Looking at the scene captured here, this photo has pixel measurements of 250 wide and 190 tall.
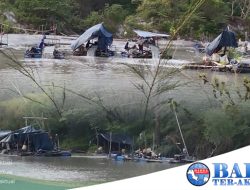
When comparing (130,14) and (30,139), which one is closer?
(30,139)

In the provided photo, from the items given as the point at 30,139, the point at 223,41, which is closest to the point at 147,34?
the point at 223,41

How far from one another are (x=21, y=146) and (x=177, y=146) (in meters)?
0.86

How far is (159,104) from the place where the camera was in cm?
603

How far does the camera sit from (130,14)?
6.11 meters

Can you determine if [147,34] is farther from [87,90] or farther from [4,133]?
[4,133]

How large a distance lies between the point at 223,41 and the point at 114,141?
2.69 feet

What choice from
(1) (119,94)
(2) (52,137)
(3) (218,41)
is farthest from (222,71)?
(2) (52,137)

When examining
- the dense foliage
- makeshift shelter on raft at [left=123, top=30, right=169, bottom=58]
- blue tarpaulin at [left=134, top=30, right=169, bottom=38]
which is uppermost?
the dense foliage

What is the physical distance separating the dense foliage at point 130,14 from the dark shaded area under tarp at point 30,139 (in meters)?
0.61

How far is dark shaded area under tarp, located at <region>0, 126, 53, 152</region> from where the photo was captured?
6.00m

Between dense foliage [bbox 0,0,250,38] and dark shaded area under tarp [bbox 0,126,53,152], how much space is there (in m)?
0.61

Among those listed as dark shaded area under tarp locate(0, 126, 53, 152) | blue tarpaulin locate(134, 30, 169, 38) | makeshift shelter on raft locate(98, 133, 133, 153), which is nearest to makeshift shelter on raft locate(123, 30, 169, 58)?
blue tarpaulin locate(134, 30, 169, 38)

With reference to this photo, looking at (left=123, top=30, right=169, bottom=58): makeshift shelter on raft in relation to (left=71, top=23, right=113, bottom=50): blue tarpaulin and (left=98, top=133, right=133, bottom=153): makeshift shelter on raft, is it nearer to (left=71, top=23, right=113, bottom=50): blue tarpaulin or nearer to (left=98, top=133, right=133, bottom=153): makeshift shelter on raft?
(left=71, top=23, right=113, bottom=50): blue tarpaulin

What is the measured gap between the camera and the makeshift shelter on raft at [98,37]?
6.10 meters
